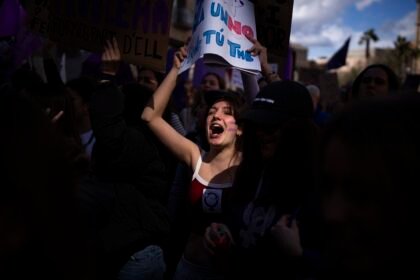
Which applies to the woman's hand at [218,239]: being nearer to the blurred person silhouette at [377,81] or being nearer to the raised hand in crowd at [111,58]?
the raised hand in crowd at [111,58]

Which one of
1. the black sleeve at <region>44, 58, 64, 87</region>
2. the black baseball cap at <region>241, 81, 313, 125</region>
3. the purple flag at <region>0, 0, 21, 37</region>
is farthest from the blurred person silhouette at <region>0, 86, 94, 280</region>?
the purple flag at <region>0, 0, 21, 37</region>

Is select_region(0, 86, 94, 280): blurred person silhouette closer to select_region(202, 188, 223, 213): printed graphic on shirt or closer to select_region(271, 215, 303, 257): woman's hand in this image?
select_region(271, 215, 303, 257): woman's hand

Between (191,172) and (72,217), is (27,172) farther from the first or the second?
(191,172)

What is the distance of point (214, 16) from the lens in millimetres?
2977

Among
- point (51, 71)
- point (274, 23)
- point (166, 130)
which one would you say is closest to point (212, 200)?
point (166, 130)

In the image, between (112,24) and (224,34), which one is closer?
(224,34)

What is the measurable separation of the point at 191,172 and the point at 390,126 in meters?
2.06

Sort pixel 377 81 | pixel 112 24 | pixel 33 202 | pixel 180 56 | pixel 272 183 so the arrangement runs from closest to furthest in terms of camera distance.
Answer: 1. pixel 33 202
2. pixel 272 183
3. pixel 180 56
4. pixel 112 24
5. pixel 377 81

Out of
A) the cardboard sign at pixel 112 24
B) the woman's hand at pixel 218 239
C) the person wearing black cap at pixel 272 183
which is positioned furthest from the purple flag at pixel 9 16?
the woman's hand at pixel 218 239

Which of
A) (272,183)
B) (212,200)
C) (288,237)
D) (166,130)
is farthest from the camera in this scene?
(166,130)

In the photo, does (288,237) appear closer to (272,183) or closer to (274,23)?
(272,183)

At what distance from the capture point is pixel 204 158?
293 centimetres

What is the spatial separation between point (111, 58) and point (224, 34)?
0.71 meters

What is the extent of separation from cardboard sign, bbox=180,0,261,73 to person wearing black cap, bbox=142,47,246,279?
0.16 metres
